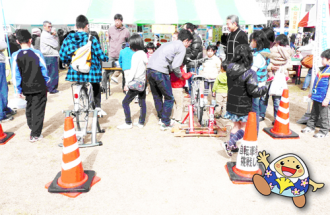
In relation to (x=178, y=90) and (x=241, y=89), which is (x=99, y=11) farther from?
(x=241, y=89)

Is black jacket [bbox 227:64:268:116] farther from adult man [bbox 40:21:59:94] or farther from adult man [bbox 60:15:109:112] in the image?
adult man [bbox 40:21:59:94]

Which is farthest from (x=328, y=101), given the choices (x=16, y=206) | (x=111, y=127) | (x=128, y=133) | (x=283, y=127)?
(x=16, y=206)

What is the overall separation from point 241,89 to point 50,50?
6.27 meters

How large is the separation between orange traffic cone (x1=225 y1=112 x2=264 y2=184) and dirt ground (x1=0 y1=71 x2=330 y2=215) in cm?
10

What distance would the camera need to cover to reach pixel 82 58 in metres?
4.29

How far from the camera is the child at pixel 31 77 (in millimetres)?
4164

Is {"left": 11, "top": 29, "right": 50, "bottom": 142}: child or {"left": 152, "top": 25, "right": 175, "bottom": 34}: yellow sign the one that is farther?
{"left": 152, "top": 25, "right": 175, "bottom": 34}: yellow sign

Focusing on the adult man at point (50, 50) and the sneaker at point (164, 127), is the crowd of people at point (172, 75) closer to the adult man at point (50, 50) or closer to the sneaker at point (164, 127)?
the sneaker at point (164, 127)

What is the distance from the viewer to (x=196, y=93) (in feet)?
17.2

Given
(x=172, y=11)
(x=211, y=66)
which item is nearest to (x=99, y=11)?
(x=172, y=11)

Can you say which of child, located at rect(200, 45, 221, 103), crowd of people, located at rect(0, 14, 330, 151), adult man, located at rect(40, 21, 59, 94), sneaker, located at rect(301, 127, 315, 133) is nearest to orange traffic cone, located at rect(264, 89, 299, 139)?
sneaker, located at rect(301, 127, 315, 133)

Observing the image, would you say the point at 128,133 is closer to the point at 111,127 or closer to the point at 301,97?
the point at 111,127

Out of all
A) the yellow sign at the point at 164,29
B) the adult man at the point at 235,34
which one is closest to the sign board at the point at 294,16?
the yellow sign at the point at 164,29

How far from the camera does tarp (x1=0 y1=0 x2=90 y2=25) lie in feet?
31.8
